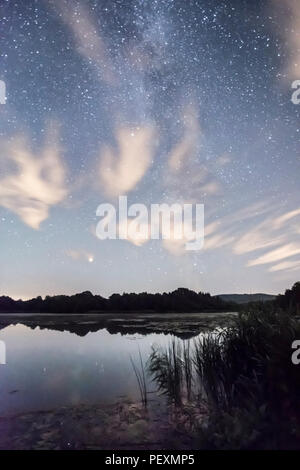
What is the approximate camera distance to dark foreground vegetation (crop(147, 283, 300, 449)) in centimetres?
682

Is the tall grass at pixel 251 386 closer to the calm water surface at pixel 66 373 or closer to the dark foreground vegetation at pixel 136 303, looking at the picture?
the calm water surface at pixel 66 373

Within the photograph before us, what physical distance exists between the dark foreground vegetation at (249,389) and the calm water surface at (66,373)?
3793 mm

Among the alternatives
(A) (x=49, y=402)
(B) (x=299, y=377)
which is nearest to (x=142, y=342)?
(A) (x=49, y=402)

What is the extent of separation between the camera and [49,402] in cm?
1264

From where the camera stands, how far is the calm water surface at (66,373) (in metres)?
13.0

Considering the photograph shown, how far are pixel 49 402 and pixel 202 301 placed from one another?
270 ft

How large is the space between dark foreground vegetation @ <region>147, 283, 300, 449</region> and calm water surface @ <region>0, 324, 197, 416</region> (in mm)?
3793

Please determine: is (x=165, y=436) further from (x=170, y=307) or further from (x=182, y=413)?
(x=170, y=307)

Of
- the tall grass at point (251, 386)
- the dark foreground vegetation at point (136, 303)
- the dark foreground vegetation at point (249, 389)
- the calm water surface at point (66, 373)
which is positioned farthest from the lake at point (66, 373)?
the dark foreground vegetation at point (136, 303)

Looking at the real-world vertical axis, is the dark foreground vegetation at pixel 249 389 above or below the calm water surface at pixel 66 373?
above

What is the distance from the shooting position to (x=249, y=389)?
8.80 meters

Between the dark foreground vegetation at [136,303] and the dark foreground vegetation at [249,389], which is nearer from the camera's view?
the dark foreground vegetation at [249,389]

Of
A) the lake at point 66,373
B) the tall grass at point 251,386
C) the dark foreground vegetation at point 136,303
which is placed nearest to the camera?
the tall grass at point 251,386

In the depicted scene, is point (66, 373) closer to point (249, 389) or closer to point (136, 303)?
point (249, 389)
